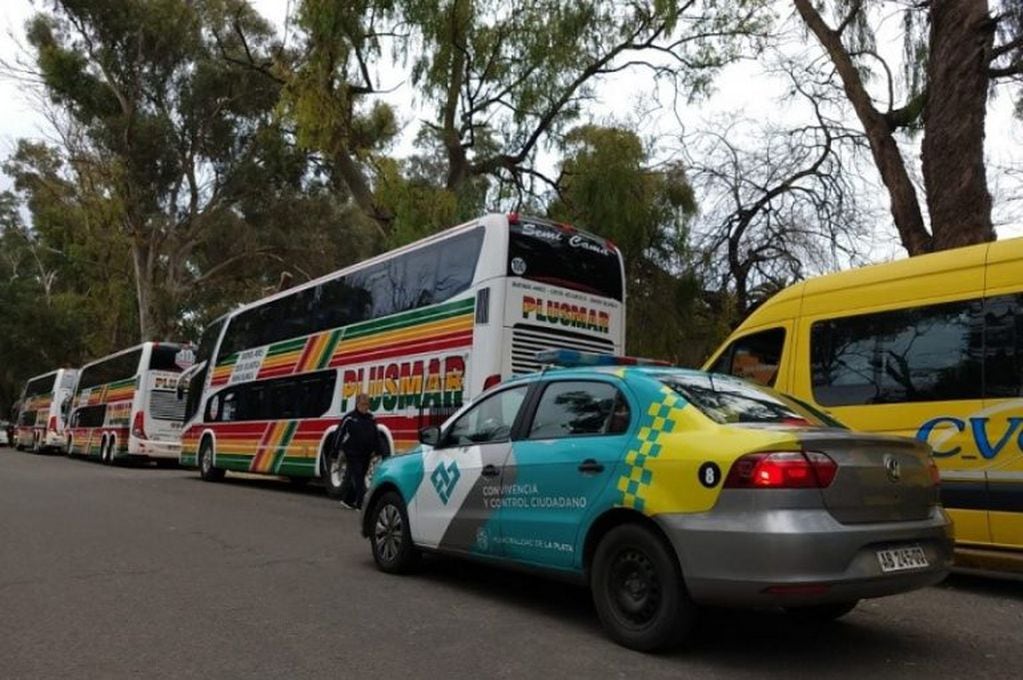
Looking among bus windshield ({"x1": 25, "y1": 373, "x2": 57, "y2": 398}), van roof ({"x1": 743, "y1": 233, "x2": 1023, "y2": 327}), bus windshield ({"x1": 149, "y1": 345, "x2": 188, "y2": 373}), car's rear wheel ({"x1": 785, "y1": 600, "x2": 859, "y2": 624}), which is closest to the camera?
car's rear wheel ({"x1": 785, "y1": 600, "x2": 859, "y2": 624})

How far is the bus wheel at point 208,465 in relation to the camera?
19.0 meters

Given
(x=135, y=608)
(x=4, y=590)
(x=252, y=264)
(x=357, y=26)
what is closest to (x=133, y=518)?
(x=4, y=590)

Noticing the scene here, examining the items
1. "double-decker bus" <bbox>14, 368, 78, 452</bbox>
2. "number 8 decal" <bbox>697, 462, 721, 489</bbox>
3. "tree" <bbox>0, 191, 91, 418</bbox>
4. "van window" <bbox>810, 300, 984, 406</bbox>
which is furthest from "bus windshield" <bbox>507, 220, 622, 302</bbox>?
"tree" <bbox>0, 191, 91, 418</bbox>

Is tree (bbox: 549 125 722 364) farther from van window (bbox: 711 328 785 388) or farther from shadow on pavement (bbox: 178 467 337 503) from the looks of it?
van window (bbox: 711 328 785 388)

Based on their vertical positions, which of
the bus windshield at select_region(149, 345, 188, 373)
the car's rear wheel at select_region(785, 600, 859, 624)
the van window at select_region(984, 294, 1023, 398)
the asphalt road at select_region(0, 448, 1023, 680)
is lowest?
the asphalt road at select_region(0, 448, 1023, 680)

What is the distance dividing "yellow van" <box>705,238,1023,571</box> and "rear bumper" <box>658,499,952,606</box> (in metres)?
2.85

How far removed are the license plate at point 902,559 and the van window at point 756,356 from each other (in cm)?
410

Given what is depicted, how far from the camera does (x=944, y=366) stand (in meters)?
7.34

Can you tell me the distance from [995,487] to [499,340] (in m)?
5.96

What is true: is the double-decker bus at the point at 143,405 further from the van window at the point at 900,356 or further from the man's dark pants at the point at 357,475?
the van window at the point at 900,356

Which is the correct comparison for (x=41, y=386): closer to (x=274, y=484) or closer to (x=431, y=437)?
(x=274, y=484)

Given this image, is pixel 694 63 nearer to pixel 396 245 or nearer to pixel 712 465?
pixel 396 245

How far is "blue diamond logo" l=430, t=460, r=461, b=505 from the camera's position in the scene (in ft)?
21.4

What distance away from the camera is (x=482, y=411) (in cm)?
659
